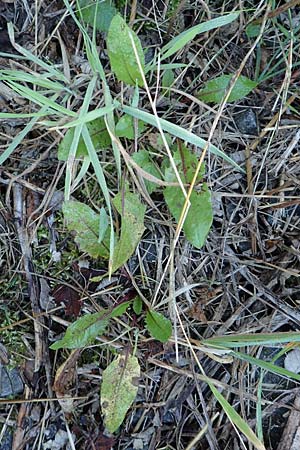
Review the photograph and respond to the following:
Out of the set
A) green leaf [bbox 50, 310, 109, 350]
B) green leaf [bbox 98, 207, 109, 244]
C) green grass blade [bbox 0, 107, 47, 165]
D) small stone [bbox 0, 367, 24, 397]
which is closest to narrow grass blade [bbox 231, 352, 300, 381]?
green leaf [bbox 50, 310, 109, 350]

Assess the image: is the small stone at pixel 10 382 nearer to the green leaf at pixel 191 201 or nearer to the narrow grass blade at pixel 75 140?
the narrow grass blade at pixel 75 140

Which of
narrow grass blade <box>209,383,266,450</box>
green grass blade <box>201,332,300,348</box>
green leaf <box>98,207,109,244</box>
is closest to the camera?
narrow grass blade <box>209,383,266,450</box>

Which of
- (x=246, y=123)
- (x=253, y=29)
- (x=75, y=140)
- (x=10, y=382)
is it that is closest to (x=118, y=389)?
(x=10, y=382)

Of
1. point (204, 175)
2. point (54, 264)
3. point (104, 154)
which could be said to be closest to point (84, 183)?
point (104, 154)

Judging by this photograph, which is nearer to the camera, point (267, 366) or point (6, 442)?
point (267, 366)

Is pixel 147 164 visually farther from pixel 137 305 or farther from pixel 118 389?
pixel 118 389

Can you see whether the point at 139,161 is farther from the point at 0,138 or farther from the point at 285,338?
the point at 285,338

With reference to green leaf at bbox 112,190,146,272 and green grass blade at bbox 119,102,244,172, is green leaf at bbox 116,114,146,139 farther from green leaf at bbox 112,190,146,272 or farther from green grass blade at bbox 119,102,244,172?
green leaf at bbox 112,190,146,272
